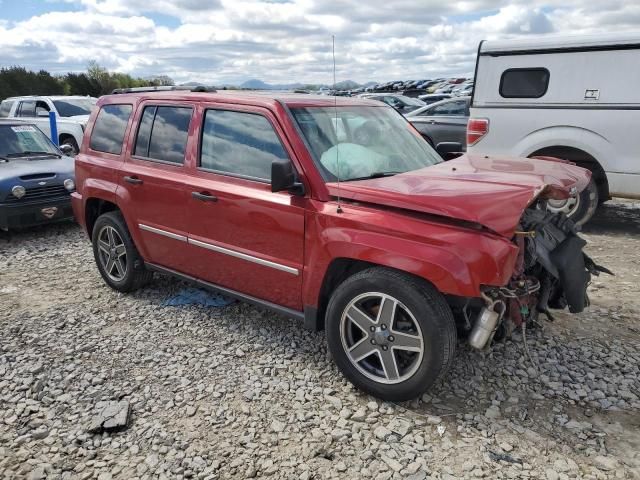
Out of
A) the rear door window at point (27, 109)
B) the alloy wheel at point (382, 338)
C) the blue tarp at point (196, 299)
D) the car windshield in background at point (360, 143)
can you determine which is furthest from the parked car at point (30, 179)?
the rear door window at point (27, 109)

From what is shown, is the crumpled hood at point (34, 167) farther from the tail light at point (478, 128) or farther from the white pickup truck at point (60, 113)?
the tail light at point (478, 128)

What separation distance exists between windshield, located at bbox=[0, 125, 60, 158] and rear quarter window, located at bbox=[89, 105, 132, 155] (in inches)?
138

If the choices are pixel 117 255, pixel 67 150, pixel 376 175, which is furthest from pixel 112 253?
pixel 67 150

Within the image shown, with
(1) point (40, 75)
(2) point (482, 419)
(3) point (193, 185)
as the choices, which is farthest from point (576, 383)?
(1) point (40, 75)

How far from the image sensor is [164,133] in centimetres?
416


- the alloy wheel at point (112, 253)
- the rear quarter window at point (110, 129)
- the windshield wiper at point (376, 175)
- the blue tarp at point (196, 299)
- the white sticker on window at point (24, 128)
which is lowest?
the blue tarp at point (196, 299)

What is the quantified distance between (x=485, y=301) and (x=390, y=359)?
652 mm

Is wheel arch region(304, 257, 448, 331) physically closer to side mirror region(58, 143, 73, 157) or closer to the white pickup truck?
side mirror region(58, 143, 73, 157)

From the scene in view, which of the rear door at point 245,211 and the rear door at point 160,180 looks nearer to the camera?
the rear door at point 245,211

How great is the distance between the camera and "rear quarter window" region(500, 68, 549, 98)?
6633 mm

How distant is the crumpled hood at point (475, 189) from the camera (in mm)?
2695

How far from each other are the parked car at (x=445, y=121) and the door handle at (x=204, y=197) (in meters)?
7.12

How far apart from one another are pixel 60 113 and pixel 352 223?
11.9 m

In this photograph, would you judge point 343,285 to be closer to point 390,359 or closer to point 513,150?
point 390,359
